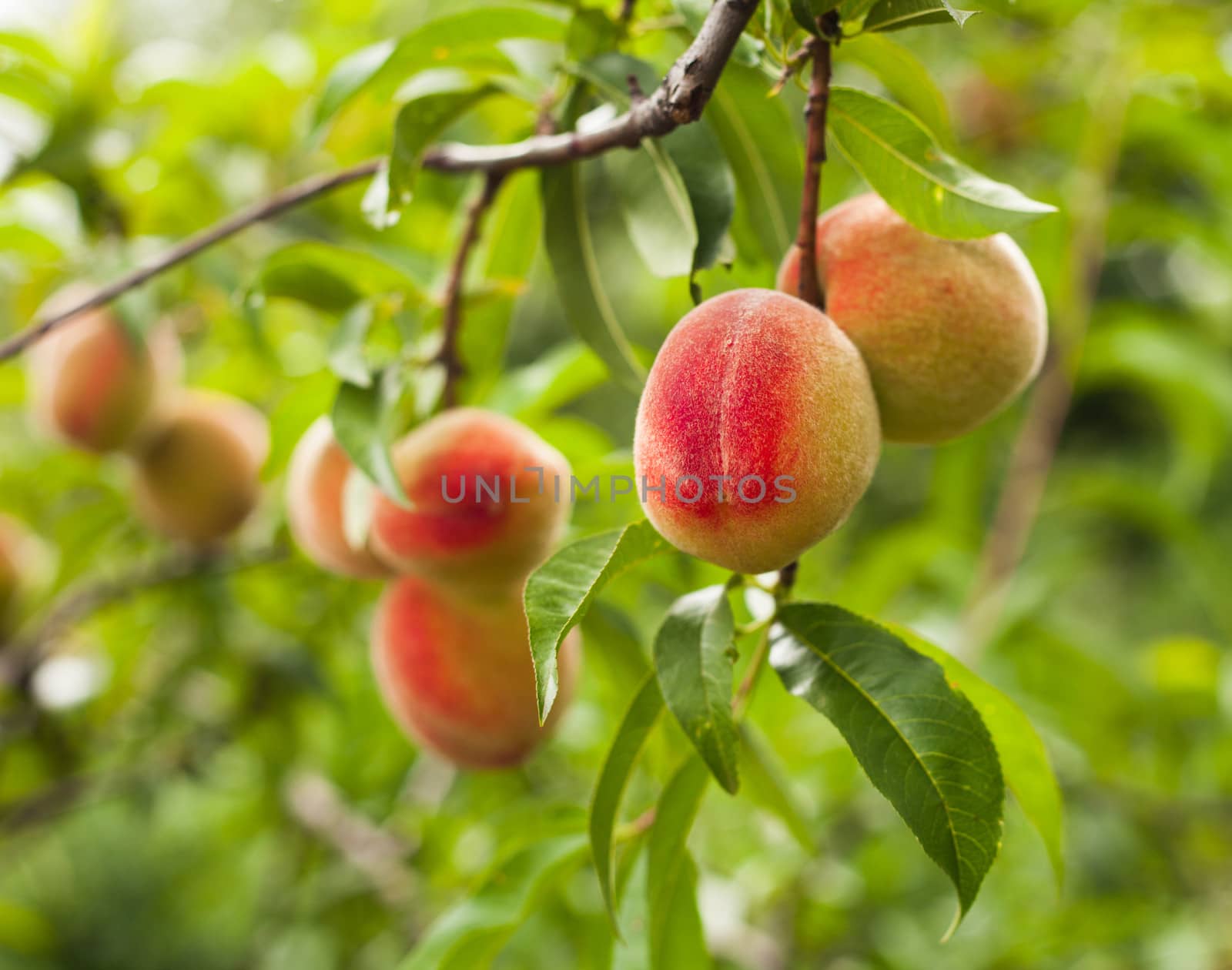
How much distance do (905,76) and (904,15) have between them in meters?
0.23

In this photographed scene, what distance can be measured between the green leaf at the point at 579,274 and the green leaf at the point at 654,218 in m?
0.05

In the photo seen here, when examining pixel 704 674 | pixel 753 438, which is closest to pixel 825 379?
pixel 753 438

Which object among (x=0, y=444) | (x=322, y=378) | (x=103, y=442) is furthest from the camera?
(x=0, y=444)

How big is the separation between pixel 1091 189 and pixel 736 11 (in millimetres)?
1064

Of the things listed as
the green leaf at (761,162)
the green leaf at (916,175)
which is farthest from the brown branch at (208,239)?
the green leaf at (916,175)

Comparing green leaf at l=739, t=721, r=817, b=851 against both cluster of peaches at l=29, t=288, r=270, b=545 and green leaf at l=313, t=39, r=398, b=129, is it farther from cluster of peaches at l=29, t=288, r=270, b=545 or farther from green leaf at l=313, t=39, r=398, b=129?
cluster of peaches at l=29, t=288, r=270, b=545

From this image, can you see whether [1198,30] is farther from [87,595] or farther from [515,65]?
[87,595]

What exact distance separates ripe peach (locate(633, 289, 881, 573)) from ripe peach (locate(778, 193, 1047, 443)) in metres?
0.06

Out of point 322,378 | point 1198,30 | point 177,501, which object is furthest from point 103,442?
point 1198,30

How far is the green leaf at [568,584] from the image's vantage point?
0.42 meters

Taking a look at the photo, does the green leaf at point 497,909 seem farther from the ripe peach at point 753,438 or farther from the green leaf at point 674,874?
the ripe peach at point 753,438

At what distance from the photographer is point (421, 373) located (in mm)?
819

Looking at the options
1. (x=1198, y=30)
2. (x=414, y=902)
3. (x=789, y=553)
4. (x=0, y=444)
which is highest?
(x=789, y=553)

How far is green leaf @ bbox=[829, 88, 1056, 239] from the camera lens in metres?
0.48
